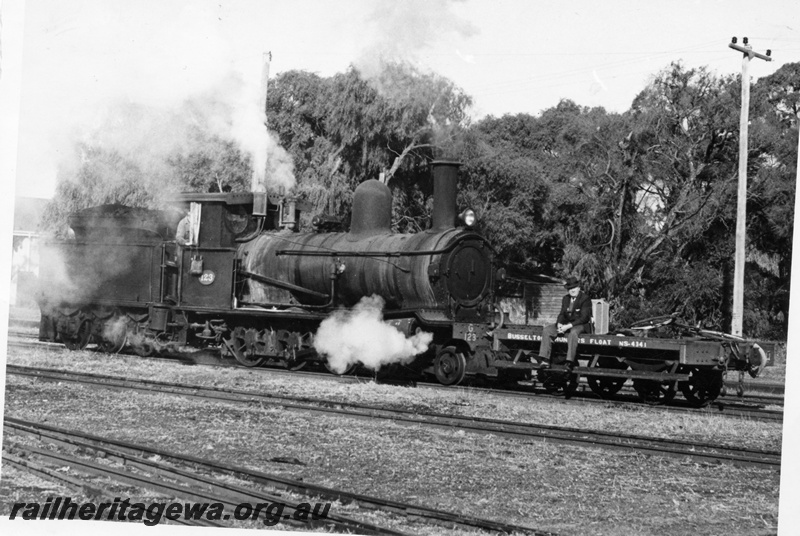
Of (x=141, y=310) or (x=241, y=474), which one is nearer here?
(x=241, y=474)

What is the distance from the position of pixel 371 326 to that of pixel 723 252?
10.4m

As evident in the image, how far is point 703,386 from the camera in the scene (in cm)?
1191

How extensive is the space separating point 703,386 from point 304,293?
641cm

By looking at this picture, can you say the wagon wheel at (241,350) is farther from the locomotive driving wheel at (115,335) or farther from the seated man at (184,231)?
the locomotive driving wheel at (115,335)

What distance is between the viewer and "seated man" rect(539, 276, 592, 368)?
38.0ft

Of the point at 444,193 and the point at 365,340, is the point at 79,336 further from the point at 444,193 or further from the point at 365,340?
the point at 444,193

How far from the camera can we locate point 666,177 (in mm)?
21969

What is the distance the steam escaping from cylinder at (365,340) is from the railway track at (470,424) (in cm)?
226

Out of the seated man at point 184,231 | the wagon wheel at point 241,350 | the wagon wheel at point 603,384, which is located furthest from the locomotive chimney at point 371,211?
the wagon wheel at point 603,384

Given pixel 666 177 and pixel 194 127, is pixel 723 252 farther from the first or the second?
pixel 194 127

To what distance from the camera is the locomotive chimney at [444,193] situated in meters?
13.4

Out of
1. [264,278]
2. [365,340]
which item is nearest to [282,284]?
[264,278]

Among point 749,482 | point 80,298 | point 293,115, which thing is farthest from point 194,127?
point 749,482

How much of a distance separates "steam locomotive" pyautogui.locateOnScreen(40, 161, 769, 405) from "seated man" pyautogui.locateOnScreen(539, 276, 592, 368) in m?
0.15
